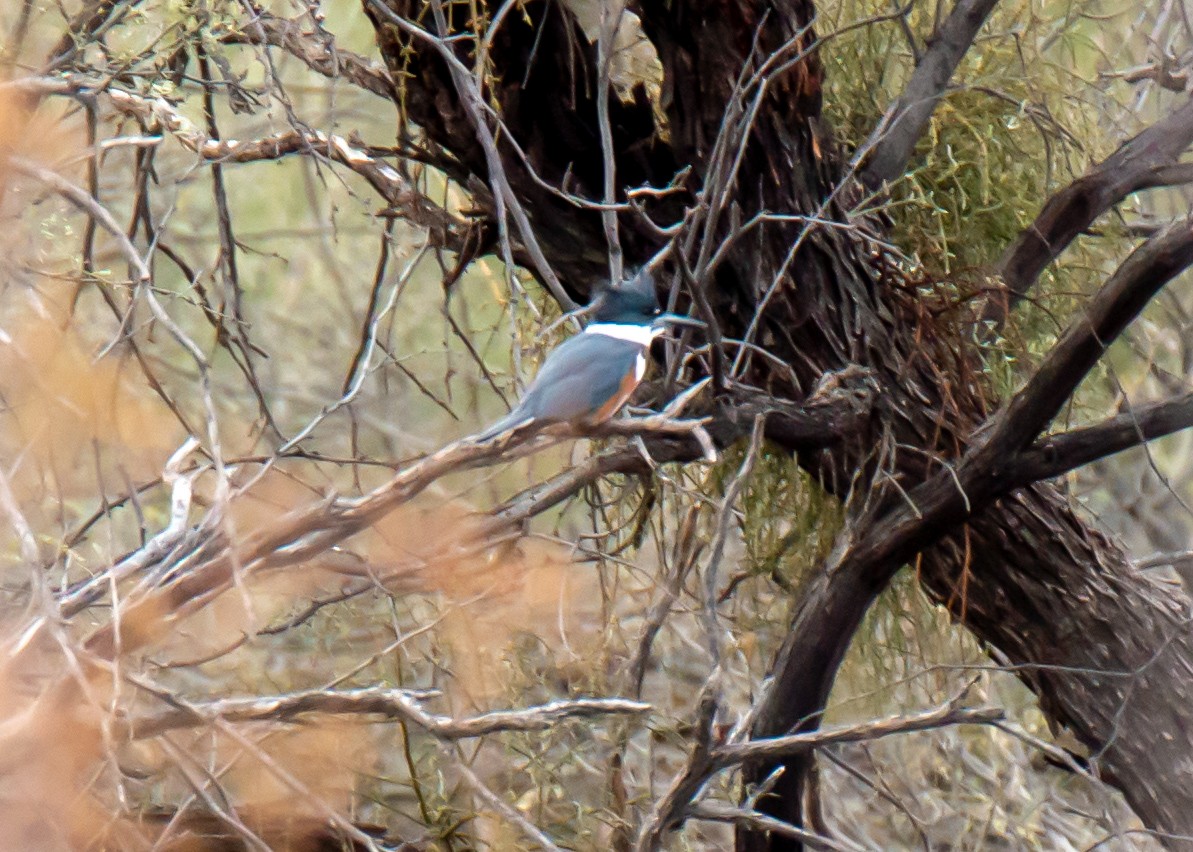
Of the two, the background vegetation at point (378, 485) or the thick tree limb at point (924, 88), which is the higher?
the thick tree limb at point (924, 88)

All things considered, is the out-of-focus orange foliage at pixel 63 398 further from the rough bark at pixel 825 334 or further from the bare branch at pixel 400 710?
the rough bark at pixel 825 334

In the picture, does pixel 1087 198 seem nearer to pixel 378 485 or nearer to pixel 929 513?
pixel 929 513

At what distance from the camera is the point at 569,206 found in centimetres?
232

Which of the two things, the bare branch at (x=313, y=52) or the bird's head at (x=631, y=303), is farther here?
the bare branch at (x=313, y=52)

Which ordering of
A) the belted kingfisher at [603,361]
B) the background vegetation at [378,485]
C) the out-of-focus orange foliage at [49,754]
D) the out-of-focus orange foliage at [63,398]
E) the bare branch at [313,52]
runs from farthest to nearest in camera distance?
1. the bare branch at [313,52]
2. the belted kingfisher at [603,361]
3. the background vegetation at [378,485]
4. the out-of-focus orange foliage at [63,398]
5. the out-of-focus orange foliage at [49,754]

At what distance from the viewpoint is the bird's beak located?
6.06 feet

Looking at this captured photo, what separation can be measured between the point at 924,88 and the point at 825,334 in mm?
448

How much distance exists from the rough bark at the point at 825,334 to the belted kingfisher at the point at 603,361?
12 centimetres

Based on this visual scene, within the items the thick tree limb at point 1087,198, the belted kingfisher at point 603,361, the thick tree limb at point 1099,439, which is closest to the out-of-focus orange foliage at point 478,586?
the belted kingfisher at point 603,361

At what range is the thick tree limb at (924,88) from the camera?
238 cm

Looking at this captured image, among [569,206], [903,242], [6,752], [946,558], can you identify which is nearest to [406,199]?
[569,206]

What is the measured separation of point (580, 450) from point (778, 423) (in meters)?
1.53

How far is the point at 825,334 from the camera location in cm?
233

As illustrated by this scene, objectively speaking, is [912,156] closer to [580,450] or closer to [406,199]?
[406,199]
